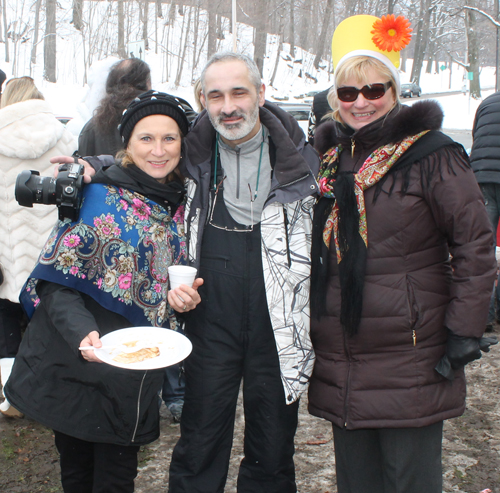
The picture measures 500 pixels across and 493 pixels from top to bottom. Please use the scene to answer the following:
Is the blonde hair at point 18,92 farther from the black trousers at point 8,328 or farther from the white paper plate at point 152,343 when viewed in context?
the white paper plate at point 152,343

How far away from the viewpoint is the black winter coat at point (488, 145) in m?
4.85

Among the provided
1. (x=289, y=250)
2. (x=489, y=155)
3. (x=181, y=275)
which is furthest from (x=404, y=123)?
(x=489, y=155)

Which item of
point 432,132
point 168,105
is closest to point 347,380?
point 432,132

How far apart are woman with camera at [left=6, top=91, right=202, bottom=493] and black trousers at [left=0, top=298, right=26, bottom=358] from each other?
136 cm

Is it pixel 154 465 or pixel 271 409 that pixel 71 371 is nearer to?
pixel 271 409

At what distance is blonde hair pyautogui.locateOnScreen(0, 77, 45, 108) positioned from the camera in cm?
368

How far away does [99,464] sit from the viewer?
7.57ft

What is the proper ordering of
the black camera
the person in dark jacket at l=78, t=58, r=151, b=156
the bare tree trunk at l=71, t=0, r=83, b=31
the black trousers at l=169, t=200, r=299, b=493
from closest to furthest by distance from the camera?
1. the black camera
2. the black trousers at l=169, t=200, r=299, b=493
3. the person in dark jacket at l=78, t=58, r=151, b=156
4. the bare tree trunk at l=71, t=0, r=83, b=31

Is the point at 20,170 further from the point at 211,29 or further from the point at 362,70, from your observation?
the point at 211,29

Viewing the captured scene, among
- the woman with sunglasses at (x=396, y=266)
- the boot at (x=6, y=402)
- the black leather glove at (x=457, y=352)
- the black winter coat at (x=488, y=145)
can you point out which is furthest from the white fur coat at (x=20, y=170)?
the black winter coat at (x=488, y=145)

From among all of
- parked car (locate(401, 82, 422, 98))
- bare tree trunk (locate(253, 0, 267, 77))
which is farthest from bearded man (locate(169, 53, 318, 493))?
parked car (locate(401, 82, 422, 98))

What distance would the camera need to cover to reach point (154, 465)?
120 inches

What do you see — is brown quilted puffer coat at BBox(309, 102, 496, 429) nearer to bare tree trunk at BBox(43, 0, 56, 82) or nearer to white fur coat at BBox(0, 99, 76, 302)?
white fur coat at BBox(0, 99, 76, 302)

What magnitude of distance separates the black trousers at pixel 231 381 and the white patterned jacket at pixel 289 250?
11cm
